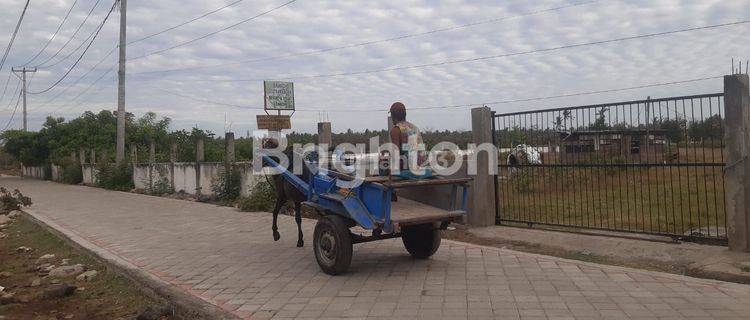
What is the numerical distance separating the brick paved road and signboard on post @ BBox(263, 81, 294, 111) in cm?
472

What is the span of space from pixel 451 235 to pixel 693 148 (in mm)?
3467

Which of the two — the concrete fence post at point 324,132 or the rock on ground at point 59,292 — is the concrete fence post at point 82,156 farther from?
the rock on ground at point 59,292

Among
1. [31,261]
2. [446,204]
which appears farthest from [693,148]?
[31,261]

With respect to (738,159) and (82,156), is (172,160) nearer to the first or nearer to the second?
(738,159)

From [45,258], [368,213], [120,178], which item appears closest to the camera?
[368,213]

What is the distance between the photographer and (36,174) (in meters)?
48.4

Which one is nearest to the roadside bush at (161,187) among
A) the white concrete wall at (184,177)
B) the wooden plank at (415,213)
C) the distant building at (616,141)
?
the white concrete wall at (184,177)

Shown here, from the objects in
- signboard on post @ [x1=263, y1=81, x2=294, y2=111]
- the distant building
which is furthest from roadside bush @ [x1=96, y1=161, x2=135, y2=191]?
the distant building

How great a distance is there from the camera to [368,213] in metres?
5.84

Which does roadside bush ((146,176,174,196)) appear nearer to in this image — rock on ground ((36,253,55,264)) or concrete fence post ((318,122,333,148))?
concrete fence post ((318,122,333,148))

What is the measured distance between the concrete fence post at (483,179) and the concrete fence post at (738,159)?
331 centimetres

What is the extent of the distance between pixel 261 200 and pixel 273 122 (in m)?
1.85

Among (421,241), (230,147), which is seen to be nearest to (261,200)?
(230,147)

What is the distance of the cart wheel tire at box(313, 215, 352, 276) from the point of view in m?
5.96
